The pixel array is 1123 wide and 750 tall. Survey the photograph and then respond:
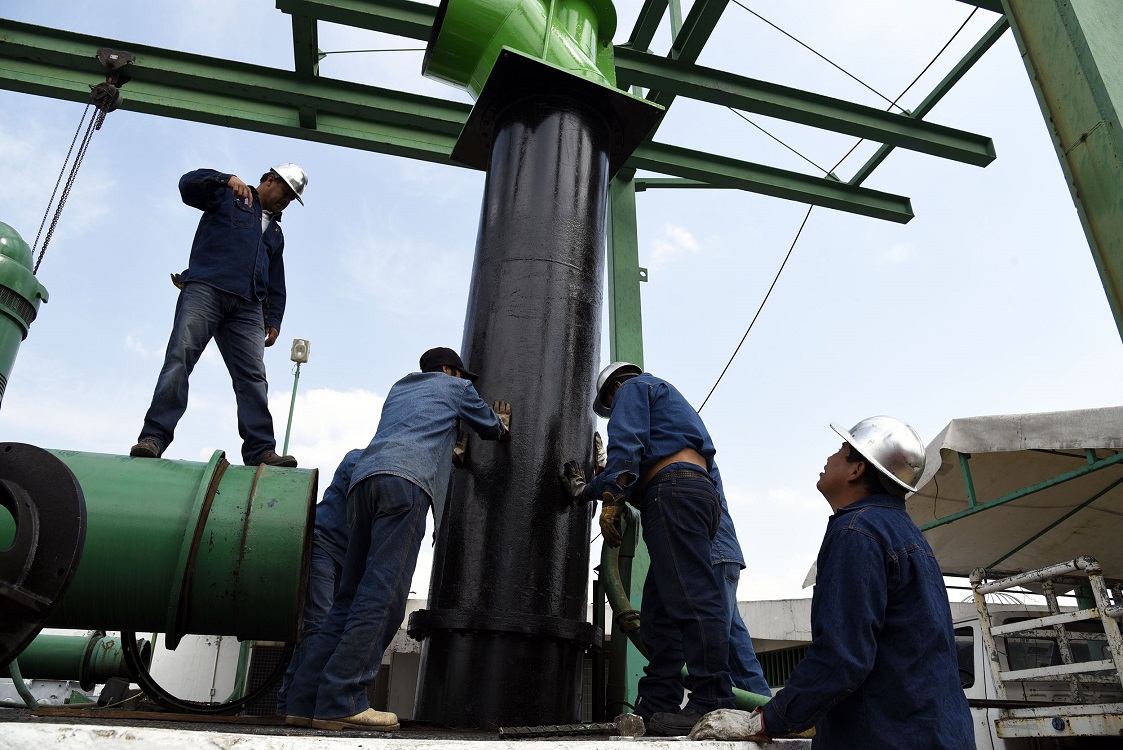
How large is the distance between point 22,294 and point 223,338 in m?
1.14

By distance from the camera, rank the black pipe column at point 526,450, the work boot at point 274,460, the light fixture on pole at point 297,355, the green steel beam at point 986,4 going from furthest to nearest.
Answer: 1. the light fixture on pole at point 297,355
2. the green steel beam at point 986,4
3. the work boot at point 274,460
4. the black pipe column at point 526,450

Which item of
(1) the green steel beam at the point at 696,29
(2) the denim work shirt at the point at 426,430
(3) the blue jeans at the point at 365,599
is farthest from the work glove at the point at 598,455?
(1) the green steel beam at the point at 696,29

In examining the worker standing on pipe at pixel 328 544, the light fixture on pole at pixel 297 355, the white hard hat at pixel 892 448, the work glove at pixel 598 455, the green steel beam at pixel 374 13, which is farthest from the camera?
the light fixture on pole at pixel 297 355

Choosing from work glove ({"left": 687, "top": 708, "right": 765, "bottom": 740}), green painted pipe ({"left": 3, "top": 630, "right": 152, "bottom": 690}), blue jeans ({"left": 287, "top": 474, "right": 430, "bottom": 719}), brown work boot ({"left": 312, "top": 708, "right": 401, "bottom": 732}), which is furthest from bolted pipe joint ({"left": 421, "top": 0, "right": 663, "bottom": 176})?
green painted pipe ({"left": 3, "top": 630, "right": 152, "bottom": 690})

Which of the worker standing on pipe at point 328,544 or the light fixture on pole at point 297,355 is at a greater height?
the light fixture on pole at point 297,355

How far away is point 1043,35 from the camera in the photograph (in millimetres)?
3752

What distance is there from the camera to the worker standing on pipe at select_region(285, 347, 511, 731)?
3.38 metres

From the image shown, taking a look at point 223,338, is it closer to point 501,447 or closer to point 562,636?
point 501,447

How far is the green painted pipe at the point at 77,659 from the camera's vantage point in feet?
29.2

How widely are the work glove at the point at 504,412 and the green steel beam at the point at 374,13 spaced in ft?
13.5

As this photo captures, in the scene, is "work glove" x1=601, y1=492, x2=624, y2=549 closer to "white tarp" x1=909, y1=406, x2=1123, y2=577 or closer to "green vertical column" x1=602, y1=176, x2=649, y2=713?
"green vertical column" x1=602, y1=176, x2=649, y2=713

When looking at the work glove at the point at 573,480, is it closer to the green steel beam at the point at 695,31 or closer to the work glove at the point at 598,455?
the work glove at the point at 598,455

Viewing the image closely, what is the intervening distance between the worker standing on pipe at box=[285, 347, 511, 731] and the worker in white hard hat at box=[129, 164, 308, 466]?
947 mm

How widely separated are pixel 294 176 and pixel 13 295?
186cm
